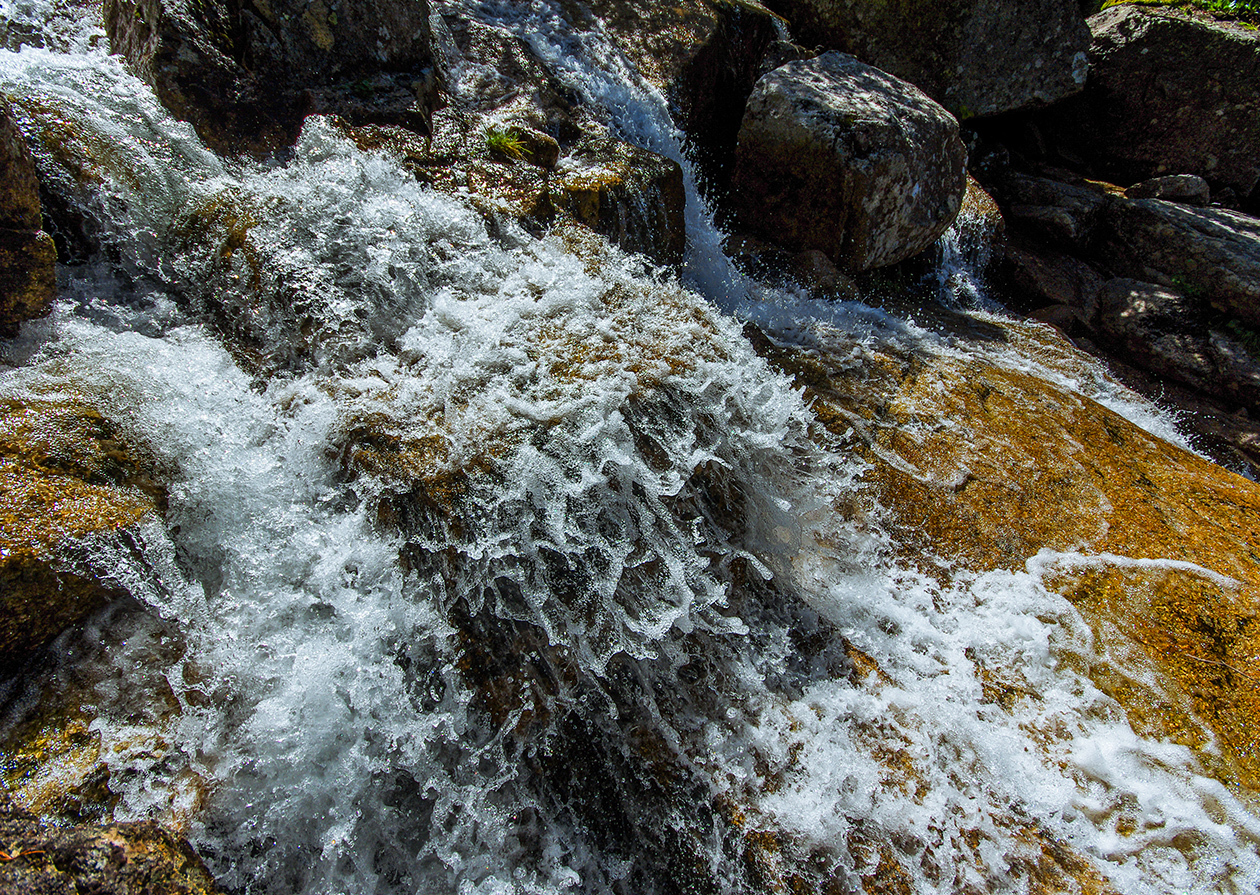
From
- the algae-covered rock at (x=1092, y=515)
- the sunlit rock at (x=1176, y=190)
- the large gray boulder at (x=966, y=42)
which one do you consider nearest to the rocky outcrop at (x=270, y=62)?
the algae-covered rock at (x=1092, y=515)

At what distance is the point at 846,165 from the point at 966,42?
352 centimetres

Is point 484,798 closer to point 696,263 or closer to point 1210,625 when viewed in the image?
point 1210,625

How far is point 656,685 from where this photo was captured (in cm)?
240

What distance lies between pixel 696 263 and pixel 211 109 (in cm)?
372

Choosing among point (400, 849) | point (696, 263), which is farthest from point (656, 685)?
point (696, 263)

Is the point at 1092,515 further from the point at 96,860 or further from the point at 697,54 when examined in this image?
the point at 697,54

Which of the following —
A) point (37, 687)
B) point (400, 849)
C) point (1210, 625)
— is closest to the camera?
point (37, 687)

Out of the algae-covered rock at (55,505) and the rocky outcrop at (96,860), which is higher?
the algae-covered rock at (55,505)

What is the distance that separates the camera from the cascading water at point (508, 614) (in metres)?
2.01

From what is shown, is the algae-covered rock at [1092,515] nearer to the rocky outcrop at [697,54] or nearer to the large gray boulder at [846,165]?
the large gray boulder at [846,165]

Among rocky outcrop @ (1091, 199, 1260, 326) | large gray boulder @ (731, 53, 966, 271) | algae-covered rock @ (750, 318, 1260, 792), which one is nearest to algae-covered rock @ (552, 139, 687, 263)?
large gray boulder @ (731, 53, 966, 271)

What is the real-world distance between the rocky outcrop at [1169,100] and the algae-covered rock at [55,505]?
11.2m

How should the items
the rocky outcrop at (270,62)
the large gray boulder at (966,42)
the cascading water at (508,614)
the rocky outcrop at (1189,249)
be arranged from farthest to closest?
the large gray boulder at (966,42), the rocky outcrop at (1189,249), the rocky outcrop at (270,62), the cascading water at (508,614)

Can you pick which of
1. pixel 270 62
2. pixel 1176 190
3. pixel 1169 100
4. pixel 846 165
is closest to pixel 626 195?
pixel 846 165
